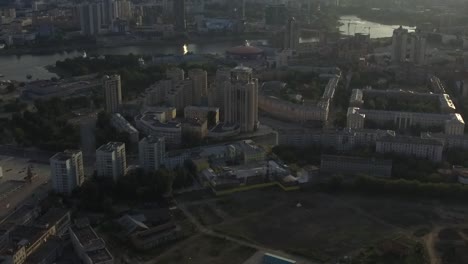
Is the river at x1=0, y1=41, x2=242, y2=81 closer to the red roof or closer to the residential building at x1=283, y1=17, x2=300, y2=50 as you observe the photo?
the red roof

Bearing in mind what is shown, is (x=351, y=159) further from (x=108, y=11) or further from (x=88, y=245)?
(x=108, y=11)

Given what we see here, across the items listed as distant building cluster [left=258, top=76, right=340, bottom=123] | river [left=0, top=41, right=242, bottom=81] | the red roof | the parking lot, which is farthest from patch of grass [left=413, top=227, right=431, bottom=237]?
river [left=0, top=41, right=242, bottom=81]

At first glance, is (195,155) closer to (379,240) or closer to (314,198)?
(314,198)

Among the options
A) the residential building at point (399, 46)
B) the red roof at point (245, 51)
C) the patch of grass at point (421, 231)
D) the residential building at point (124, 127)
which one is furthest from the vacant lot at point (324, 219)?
the red roof at point (245, 51)

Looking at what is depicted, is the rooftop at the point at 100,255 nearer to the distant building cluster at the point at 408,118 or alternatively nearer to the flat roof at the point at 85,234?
the flat roof at the point at 85,234

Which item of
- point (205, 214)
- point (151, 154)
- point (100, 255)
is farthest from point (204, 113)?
point (100, 255)

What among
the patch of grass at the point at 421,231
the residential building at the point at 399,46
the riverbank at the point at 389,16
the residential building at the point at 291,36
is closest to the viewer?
the patch of grass at the point at 421,231
